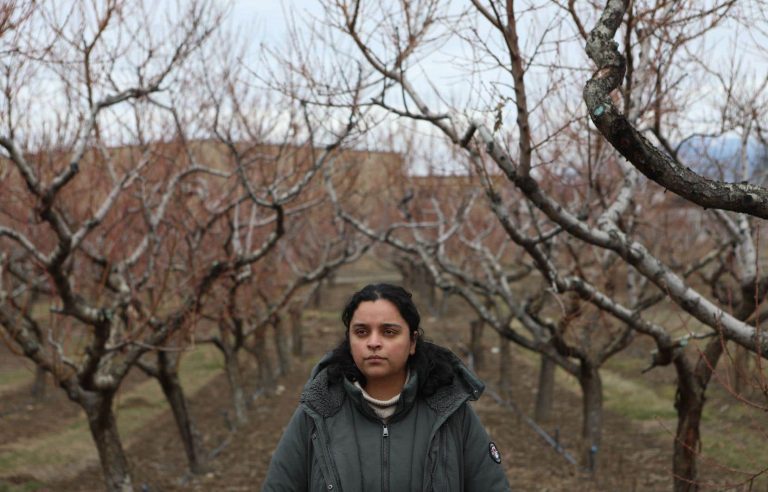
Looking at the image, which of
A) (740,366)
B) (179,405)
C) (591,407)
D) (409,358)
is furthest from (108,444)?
(740,366)

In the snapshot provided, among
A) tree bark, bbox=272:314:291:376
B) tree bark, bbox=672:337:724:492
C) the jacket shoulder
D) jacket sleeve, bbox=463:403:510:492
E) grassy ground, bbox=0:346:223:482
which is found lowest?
grassy ground, bbox=0:346:223:482

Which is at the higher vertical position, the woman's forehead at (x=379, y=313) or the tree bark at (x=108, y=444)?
the woman's forehead at (x=379, y=313)

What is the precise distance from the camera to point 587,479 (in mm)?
8938

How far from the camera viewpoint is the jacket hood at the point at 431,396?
8.14 feet

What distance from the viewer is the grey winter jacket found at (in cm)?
239

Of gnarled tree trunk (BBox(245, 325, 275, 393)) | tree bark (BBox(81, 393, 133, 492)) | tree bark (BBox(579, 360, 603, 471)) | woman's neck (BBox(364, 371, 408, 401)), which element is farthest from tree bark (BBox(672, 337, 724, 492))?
gnarled tree trunk (BBox(245, 325, 275, 393))

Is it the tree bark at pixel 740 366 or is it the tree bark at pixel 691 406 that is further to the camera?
the tree bark at pixel 691 406

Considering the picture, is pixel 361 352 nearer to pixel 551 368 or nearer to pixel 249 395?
pixel 551 368

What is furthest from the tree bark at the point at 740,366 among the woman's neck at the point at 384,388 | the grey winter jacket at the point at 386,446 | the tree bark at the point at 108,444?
the tree bark at the point at 108,444

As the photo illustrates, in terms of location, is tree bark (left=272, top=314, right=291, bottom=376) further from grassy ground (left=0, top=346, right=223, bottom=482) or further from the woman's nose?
the woman's nose

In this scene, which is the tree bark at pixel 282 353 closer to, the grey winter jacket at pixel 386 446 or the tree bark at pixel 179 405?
the tree bark at pixel 179 405

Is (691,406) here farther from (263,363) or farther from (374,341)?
(263,363)

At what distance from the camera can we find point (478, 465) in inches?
97.8

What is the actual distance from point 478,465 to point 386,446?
1.13 feet
